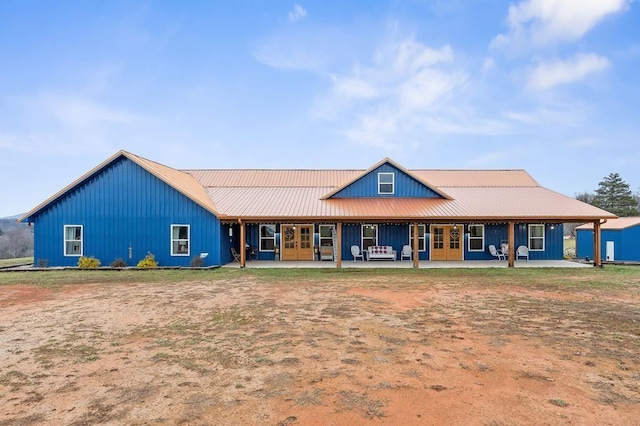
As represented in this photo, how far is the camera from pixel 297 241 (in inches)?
755

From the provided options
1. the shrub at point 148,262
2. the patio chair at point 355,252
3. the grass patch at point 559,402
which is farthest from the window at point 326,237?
the grass patch at point 559,402

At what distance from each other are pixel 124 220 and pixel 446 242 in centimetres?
1598

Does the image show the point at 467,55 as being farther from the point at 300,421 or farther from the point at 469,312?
the point at 300,421

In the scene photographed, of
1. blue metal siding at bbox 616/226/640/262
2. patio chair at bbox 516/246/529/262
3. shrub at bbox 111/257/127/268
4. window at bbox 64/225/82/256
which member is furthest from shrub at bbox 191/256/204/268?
blue metal siding at bbox 616/226/640/262

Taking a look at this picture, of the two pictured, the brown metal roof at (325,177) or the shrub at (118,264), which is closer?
the shrub at (118,264)

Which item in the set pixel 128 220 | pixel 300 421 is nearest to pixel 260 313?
pixel 300 421

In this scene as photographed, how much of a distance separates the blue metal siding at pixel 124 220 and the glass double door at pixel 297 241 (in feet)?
12.5

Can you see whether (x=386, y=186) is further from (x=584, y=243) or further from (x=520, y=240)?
(x=584, y=243)

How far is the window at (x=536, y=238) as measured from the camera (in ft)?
63.0

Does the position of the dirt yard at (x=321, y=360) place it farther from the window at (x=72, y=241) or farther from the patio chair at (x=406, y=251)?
the patio chair at (x=406, y=251)

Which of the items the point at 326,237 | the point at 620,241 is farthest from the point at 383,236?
the point at 620,241

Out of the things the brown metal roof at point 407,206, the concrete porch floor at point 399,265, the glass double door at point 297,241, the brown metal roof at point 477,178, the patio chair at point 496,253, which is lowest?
the concrete porch floor at point 399,265

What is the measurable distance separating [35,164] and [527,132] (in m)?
55.1

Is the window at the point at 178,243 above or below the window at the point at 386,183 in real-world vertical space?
below
